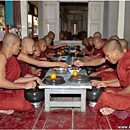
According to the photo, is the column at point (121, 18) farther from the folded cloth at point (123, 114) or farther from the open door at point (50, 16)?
the folded cloth at point (123, 114)

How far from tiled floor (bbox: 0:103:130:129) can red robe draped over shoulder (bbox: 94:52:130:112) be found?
190 mm

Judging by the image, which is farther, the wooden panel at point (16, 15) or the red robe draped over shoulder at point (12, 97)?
the wooden panel at point (16, 15)

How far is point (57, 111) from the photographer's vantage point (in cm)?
305

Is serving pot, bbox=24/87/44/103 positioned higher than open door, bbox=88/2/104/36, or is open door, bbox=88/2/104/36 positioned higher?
open door, bbox=88/2/104/36

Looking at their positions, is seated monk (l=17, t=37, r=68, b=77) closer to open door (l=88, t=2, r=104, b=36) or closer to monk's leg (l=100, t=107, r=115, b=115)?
monk's leg (l=100, t=107, r=115, b=115)

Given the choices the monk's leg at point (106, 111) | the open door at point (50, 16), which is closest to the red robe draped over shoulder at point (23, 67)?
the monk's leg at point (106, 111)

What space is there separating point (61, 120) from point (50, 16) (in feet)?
27.4

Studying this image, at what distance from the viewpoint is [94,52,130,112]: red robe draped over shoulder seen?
2.73 meters

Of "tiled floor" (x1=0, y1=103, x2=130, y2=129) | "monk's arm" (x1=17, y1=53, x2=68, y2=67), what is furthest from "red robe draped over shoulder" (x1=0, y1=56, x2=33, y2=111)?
"monk's arm" (x1=17, y1=53, x2=68, y2=67)

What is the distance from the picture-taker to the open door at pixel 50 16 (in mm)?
10344

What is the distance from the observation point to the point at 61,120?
9.01 feet

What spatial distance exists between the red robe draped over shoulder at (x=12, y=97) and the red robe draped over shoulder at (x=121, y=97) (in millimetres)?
1156

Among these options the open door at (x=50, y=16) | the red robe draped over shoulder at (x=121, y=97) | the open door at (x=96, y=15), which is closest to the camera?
the red robe draped over shoulder at (x=121, y=97)

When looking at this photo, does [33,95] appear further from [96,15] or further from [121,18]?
[96,15]
